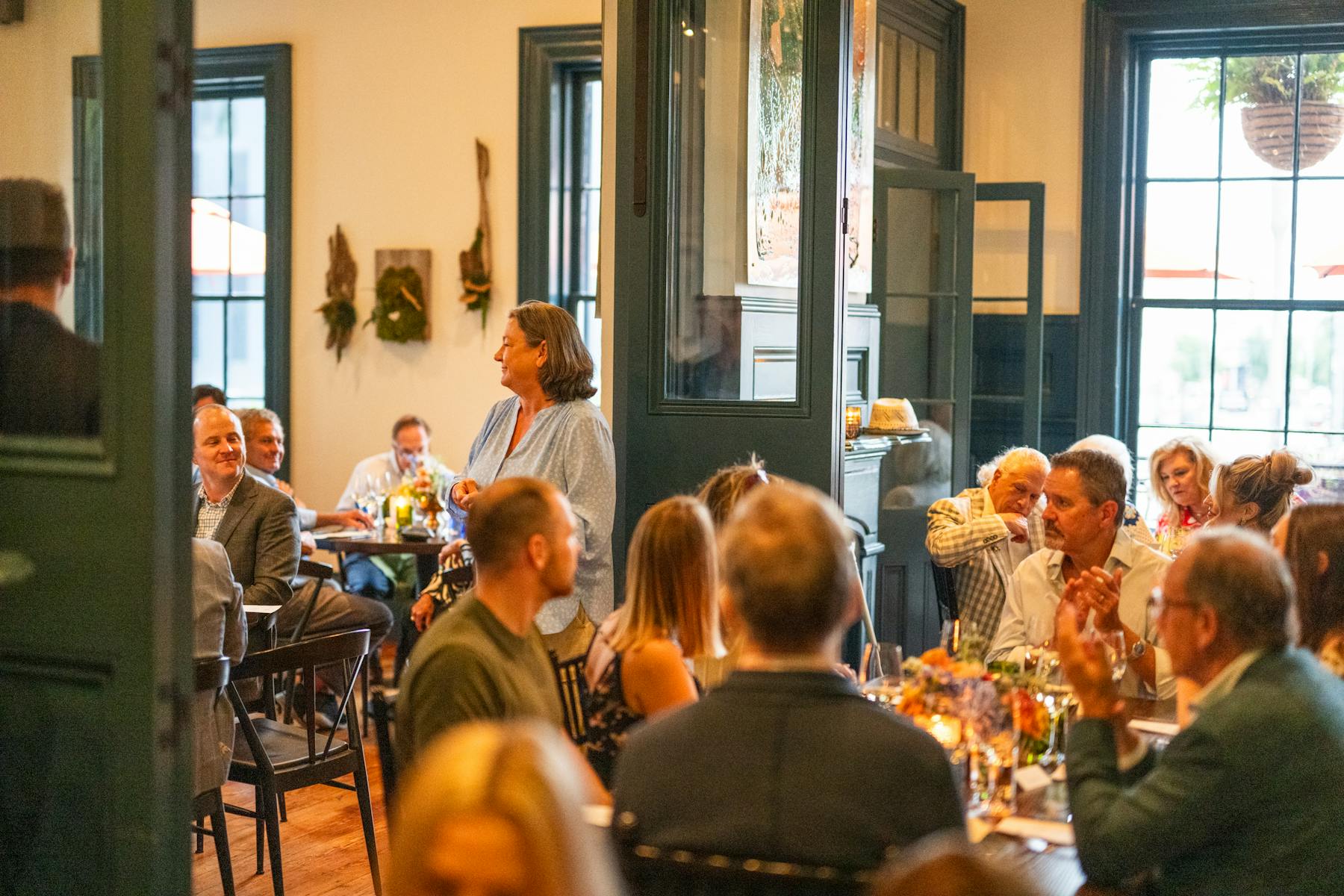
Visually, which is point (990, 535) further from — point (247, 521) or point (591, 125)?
point (591, 125)

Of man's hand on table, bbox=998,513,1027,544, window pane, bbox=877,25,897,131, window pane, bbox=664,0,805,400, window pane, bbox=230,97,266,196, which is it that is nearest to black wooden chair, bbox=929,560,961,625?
man's hand on table, bbox=998,513,1027,544

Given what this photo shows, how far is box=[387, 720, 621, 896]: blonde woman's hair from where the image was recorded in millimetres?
1091

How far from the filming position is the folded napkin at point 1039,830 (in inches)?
96.0

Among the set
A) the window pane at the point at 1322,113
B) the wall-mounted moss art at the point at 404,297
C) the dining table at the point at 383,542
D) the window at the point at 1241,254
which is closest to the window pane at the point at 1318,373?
the window at the point at 1241,254

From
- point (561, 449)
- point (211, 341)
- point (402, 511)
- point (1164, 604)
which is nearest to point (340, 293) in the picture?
point (211, 341)

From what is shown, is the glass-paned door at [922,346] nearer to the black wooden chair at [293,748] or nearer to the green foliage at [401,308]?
the green foliage at [401,308]

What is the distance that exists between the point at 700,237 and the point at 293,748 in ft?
6.77

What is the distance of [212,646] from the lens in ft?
12.3

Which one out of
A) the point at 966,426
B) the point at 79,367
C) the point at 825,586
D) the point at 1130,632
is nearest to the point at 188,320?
the point at 79,367

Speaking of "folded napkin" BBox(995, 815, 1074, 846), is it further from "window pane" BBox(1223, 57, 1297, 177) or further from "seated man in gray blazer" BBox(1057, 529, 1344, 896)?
"window pane" BBox(1223, 57, 1297, 177)

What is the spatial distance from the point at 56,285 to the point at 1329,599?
7.19ft

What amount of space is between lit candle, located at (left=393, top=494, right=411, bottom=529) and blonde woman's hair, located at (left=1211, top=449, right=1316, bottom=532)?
367cm

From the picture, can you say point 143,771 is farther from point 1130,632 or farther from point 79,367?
point 1130,632

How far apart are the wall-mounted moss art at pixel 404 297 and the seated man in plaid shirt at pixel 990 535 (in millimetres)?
4439
